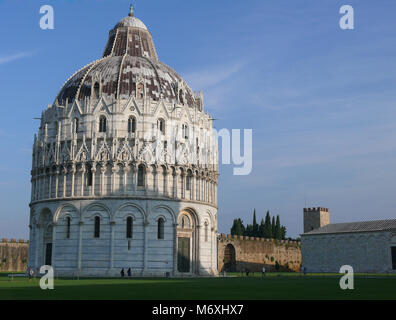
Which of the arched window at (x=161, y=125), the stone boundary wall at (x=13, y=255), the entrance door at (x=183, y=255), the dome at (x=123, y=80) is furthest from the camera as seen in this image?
the stone boundary wall at (x=13, y=255)

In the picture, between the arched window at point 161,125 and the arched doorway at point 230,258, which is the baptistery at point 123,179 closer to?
the arched window at point 161,125

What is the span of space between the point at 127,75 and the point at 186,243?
21481 mm

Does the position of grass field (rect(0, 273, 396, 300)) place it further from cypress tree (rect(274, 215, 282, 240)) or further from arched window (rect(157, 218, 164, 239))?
cypress tree (rect(274, 215, 282, 240))

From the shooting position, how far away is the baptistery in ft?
191

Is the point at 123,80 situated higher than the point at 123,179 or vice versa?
the point at 123,80

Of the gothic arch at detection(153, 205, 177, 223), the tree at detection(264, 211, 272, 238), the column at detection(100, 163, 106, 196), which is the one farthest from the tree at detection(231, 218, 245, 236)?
the column at detection(100, 163, 106, 196)

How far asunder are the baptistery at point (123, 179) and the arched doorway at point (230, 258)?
→ 21165mm

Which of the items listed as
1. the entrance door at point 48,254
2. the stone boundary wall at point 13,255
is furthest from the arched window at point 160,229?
the stone boundary wall at point 13,255

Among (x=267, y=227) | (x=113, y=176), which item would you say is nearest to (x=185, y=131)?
(x=113, y=176)

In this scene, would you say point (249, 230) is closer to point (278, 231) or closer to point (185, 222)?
point (278, 231)

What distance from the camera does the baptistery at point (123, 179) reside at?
2293 inches

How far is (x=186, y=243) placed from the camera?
61.7 m
